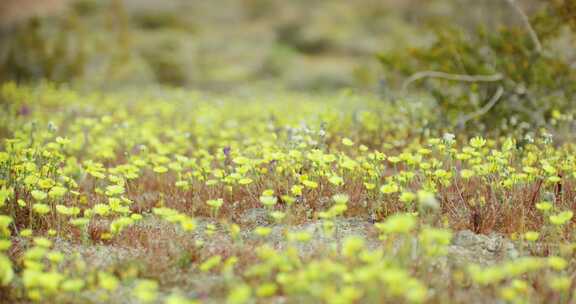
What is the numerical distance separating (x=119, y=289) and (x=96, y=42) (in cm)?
1167

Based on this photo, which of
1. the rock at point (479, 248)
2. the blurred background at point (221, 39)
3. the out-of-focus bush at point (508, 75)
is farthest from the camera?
the blurred background at point (221, 39)

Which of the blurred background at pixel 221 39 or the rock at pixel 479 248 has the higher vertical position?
the blurred background at pixel 221 39

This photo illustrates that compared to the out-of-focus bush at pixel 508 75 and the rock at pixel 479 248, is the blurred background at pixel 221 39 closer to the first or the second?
the out-of-focus bush at pixel 508 75

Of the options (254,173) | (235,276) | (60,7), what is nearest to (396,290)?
(235,276)

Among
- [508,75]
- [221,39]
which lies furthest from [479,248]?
[221,39]

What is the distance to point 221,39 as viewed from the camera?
18.0 metres

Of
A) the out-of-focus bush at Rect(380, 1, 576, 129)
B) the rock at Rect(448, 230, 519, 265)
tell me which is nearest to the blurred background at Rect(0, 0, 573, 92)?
the out-of-focus bush at Rect(380, 1, 576, 129)

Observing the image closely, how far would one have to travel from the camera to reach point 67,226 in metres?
3.46

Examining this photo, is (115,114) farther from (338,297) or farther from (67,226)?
(338,297)

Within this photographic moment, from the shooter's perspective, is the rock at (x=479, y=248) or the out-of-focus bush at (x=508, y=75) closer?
the rock at (x=479, y=248)

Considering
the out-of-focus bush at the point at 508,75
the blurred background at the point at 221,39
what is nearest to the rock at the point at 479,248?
the out-of-focus bush at the point at 508,75

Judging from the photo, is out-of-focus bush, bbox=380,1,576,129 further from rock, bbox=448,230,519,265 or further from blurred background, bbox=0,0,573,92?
rock, bbox=448,230,519,265

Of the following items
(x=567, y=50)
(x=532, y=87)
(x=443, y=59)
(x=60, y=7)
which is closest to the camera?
(x=532, y=87)

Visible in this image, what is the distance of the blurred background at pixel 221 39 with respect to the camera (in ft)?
36.2
